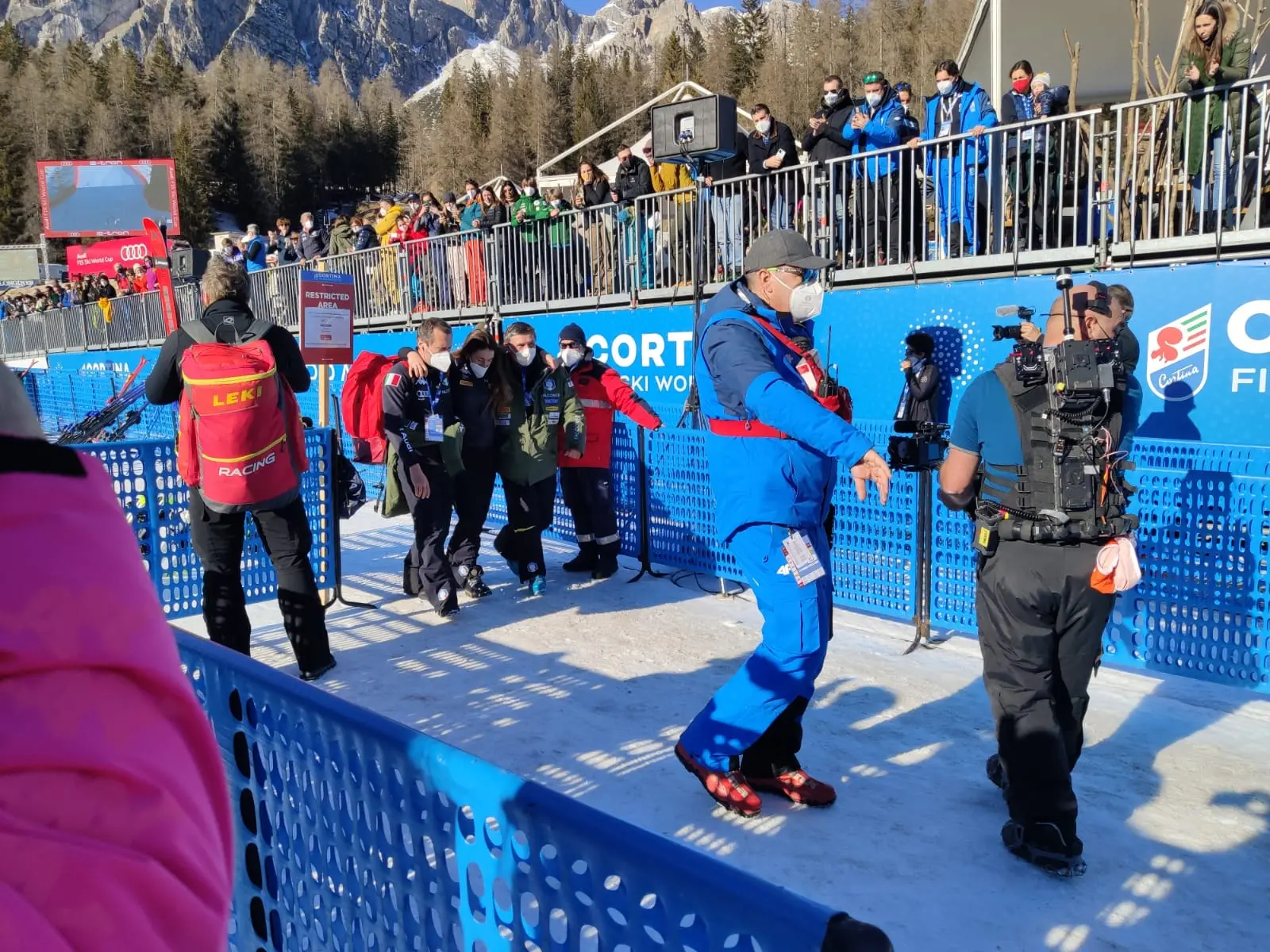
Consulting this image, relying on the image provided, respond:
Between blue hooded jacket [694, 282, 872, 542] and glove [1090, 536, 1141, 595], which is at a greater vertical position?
blue hooded jacket [694, 282, 872, 542]

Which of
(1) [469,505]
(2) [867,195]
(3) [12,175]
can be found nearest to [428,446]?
(1) [469,505]

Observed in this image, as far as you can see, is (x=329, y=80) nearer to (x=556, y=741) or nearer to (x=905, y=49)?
(x=905, y=49)

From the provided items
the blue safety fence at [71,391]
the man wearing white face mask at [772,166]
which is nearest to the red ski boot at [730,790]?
the man wearing white face mask at [772,166]

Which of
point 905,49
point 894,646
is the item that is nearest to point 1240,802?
point 894,646

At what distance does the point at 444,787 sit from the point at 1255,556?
443 cm

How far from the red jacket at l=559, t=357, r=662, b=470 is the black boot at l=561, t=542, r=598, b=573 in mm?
614

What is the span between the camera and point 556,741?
14.5ft

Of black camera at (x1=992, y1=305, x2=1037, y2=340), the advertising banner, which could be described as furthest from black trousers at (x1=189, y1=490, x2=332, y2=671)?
the advertising banner

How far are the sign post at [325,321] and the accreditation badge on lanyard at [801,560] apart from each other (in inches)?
231

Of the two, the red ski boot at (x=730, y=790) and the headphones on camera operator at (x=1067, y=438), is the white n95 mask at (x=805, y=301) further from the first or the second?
the red ski boot at (x=730, y=790)

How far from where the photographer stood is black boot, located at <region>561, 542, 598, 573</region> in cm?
733

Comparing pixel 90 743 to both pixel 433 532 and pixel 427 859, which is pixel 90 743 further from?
pixel 433 532

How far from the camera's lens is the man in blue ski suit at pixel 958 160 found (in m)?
9.18

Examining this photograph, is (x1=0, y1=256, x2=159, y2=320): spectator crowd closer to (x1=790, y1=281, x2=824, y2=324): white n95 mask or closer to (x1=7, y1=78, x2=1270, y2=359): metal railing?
(x1=7, y1=78, x2=1270, y2=359): metal railing
